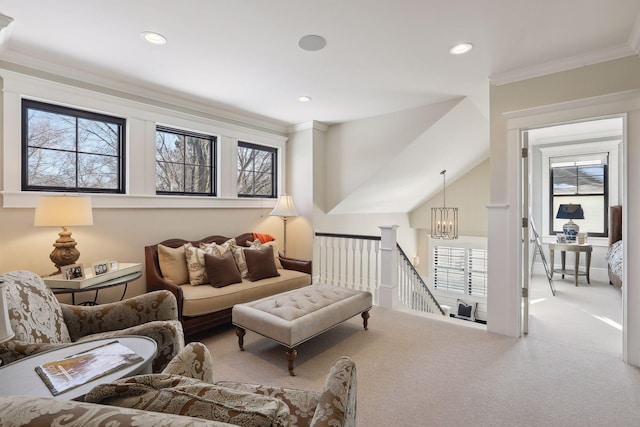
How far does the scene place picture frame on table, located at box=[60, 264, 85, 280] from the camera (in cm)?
246

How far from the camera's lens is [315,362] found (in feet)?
8.38

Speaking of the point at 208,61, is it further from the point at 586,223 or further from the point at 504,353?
the point at 586,223

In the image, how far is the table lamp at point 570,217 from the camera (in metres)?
5.53

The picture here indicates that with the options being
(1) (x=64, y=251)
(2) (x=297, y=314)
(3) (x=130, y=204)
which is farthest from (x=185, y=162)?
(2) (x=297, y=314)

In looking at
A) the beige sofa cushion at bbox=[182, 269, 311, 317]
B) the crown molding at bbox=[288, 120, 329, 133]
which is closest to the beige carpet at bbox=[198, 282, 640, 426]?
the beige sofa cushion at bbox=[182, 269, 311, 317]

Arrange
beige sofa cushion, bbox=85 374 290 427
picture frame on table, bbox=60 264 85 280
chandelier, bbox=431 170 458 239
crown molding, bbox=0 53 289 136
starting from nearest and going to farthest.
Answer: beige sofa cushion, bbox=85 374 290 427 < picture frame on table, bbox=60 264 85 280 < crown molding, bbox=0 53 289 136 < chandelier, bbox=431 170 458 239

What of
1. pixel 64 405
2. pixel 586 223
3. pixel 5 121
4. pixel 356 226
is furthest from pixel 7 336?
pixel 586 223

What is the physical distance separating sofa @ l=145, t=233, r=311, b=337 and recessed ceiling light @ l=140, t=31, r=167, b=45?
75.0 inches

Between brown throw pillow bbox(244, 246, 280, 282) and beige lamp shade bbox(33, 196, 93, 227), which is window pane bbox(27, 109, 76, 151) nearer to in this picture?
beige lamp shade bbox(33, 196, 93, 227)

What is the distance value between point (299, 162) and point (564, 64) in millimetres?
3288

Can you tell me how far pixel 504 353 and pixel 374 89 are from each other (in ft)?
9.30

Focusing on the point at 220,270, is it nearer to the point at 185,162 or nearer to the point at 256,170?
the point at 185,162

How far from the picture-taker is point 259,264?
3.61 metres

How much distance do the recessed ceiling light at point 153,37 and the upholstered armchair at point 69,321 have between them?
180 centimetres
